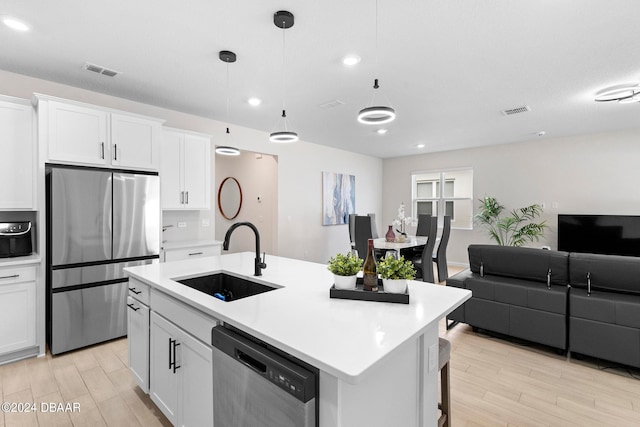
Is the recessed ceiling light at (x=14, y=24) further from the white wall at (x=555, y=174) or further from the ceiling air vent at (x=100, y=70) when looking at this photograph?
the white wall at (x=555, y=174)

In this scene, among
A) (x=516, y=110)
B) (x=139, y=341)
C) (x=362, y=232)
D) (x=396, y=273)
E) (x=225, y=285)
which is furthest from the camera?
(x=362, y=232)

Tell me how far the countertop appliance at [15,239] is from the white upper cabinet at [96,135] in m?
0.69

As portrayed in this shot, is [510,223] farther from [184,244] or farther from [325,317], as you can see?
[325,317]

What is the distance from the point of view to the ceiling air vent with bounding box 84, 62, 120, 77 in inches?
116

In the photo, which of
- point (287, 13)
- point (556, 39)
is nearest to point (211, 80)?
point (287, 13)

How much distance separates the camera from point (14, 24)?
2.30 meters

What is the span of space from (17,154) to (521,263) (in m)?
4.88

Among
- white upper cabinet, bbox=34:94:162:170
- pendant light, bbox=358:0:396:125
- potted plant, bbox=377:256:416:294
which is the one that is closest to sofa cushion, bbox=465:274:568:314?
pendant light, bbox=358:0:396:125

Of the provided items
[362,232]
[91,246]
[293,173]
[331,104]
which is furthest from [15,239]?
[293,173]

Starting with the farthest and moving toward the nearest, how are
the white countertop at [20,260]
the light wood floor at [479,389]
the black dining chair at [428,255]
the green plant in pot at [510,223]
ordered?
the green plant in pot at [510,223]
the black dining chair at [428,255]
the white countertop at [20,260]
the light wood floor at [479,389]

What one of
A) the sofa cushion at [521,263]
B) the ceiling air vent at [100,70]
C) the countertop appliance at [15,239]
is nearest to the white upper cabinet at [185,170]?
the ceiling air vent at [100,70]

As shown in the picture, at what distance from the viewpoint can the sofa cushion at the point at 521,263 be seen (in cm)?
279

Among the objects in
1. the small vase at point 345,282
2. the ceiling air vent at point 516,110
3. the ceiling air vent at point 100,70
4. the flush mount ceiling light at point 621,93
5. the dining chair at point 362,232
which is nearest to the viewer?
the small vase at point 345,282

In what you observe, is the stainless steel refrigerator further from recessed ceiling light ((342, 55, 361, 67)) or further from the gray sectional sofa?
the gray sectional sofa
